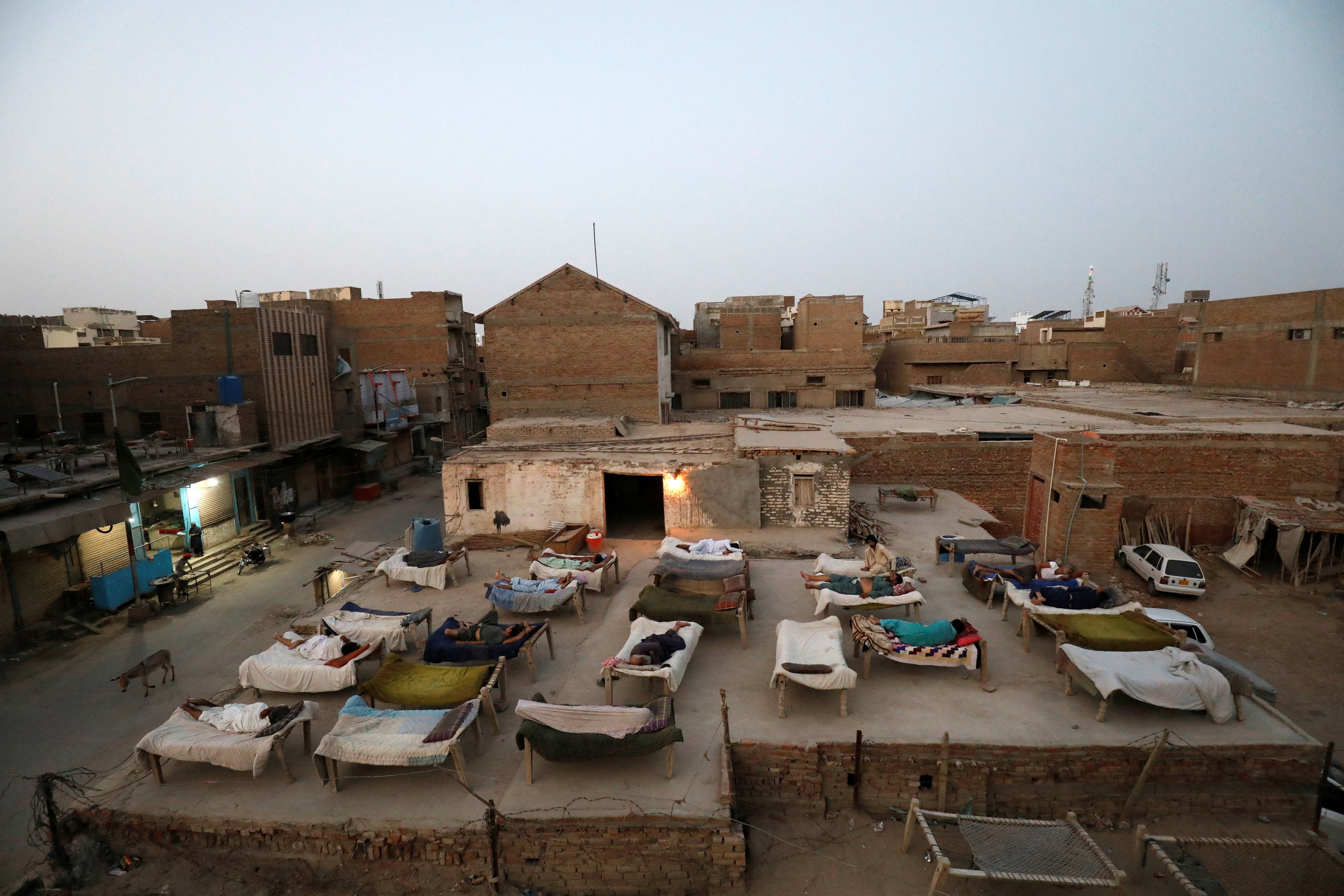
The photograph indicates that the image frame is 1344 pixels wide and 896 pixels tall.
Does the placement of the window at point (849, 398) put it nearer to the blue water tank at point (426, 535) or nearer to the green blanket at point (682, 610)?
the blue water tank at point (426, 535)

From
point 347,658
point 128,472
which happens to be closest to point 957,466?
point 347,658

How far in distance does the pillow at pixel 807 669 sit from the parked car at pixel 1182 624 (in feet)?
24.1

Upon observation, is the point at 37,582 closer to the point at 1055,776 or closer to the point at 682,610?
the point at 682,610

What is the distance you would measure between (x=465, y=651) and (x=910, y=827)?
18.3ft

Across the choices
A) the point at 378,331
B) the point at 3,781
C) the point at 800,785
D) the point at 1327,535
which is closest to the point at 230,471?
the point at 3,781

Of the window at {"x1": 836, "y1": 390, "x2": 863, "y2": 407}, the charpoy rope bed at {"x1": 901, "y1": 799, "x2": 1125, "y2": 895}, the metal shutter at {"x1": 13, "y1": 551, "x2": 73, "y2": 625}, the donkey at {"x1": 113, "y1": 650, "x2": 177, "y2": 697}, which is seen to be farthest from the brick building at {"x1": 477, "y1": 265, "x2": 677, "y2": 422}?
the charpoy rope bed at {"x1": 901, "y1": 799, "x2": 1125, "y2": 895}

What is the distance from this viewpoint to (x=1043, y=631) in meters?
9.22

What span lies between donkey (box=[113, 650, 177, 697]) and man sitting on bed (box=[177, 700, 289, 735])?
153 inches

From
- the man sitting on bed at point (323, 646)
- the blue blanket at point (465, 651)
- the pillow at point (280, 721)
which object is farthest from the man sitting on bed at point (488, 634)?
the pillow at point (280, 721)

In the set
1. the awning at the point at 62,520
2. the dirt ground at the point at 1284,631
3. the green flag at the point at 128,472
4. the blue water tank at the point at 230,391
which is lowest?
the dirt ground at the point at 1284,631

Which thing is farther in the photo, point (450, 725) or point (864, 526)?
point (864, 526)

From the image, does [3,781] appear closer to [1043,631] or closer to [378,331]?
[1043,631]

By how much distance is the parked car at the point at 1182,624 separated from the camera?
1125cm

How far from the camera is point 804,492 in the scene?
1437 cm
